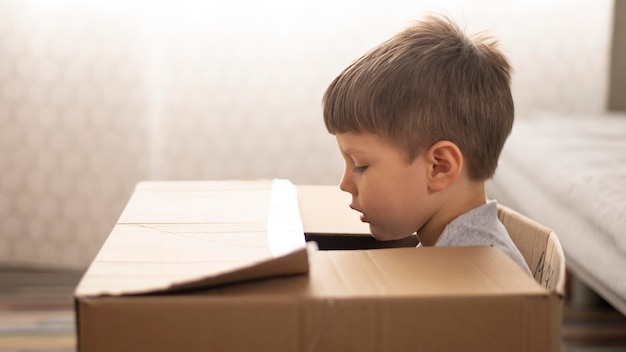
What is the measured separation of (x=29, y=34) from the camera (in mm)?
1963

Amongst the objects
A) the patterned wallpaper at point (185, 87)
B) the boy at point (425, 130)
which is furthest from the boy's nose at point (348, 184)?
the patterned wallpaper at point (185, 87)

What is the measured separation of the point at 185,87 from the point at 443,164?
1.24 meters

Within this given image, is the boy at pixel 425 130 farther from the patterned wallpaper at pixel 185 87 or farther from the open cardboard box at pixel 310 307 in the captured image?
the patterned wallpaper at pixel 185 87

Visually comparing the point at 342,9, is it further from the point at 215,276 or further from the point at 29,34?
the point at 215,276

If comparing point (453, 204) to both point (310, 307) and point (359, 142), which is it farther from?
point (310, 307)

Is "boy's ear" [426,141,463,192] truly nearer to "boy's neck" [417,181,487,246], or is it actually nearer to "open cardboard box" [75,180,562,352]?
"boy's neck" [417,181,487,246]

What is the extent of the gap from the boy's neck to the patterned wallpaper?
113 cm

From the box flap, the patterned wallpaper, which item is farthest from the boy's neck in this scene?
the patterned wallpaper

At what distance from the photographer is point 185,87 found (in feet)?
6.67

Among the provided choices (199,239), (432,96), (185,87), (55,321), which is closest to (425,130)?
(432,96)

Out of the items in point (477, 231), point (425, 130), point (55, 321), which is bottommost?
point (55, 321)

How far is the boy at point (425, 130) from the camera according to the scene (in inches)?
35.0

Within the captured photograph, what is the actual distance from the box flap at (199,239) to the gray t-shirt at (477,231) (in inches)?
6.8

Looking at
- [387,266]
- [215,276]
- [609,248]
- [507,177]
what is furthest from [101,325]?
[507,177]
